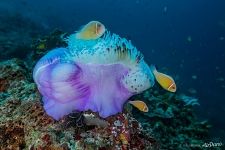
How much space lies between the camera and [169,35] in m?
55.5

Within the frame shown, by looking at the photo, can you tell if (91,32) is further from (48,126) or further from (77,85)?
(48,126)

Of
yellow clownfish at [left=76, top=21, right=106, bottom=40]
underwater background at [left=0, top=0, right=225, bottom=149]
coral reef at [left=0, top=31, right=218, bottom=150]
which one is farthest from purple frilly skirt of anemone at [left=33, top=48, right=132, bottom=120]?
underwater background at [left=0, top=0, right=225, bottom=149]

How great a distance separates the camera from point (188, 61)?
35.1 metres

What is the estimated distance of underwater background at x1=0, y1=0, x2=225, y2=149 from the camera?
13562 mm

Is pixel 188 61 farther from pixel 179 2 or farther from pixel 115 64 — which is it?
pixel 179 2

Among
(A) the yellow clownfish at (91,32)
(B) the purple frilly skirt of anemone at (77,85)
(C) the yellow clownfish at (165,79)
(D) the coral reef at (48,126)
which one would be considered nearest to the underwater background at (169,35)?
(C) the yellow clownfish at (165,79)

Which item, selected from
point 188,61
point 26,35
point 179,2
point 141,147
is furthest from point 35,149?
point 179,2

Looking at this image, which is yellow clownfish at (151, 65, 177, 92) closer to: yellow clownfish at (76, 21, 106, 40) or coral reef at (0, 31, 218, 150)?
coral reef at (0, 31, 218, 150)

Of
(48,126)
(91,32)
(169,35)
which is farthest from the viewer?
(169,35)

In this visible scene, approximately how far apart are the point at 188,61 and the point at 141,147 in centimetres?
3375

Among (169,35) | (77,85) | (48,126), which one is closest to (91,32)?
(77,85)

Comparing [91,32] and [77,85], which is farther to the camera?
[91,32]

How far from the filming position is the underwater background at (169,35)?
1356cm

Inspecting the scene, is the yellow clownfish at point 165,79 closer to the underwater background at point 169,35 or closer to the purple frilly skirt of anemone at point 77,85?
the purple frilly skirt of anemone at point 77,85
